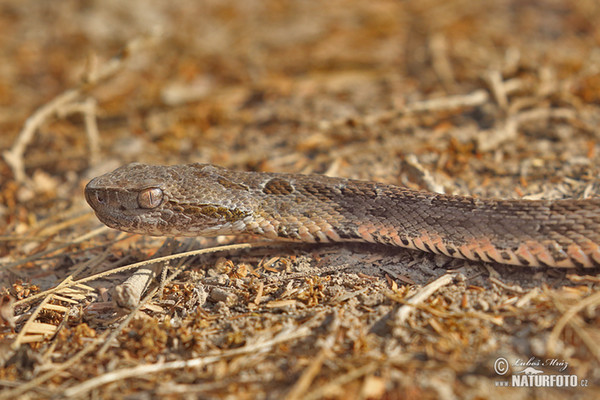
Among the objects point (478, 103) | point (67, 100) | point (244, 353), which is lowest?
point (244, 353)

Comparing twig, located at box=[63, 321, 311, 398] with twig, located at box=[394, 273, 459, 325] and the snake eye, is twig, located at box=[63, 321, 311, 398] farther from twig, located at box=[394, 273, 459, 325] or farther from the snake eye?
the snake eye

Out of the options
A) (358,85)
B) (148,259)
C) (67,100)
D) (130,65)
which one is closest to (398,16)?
(358,85)

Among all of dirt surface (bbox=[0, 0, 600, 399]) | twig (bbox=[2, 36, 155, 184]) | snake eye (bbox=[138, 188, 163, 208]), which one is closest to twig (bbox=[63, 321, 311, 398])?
dirt surface (bbox=[0, 0, 600, 399])

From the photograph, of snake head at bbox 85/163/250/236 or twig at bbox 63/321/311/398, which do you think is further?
snake head at bbox 85/163/250/236

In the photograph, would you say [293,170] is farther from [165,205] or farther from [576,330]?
[576,330]

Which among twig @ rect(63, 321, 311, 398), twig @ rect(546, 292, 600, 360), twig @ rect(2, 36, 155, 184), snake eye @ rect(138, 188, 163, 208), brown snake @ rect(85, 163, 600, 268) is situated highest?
twig @ rect(2, 36, 155, 184)

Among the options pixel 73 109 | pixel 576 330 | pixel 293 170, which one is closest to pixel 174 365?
pixel 576 330

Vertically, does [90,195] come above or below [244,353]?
above

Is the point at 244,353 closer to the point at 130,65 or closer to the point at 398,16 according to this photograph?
the point at 130,65
